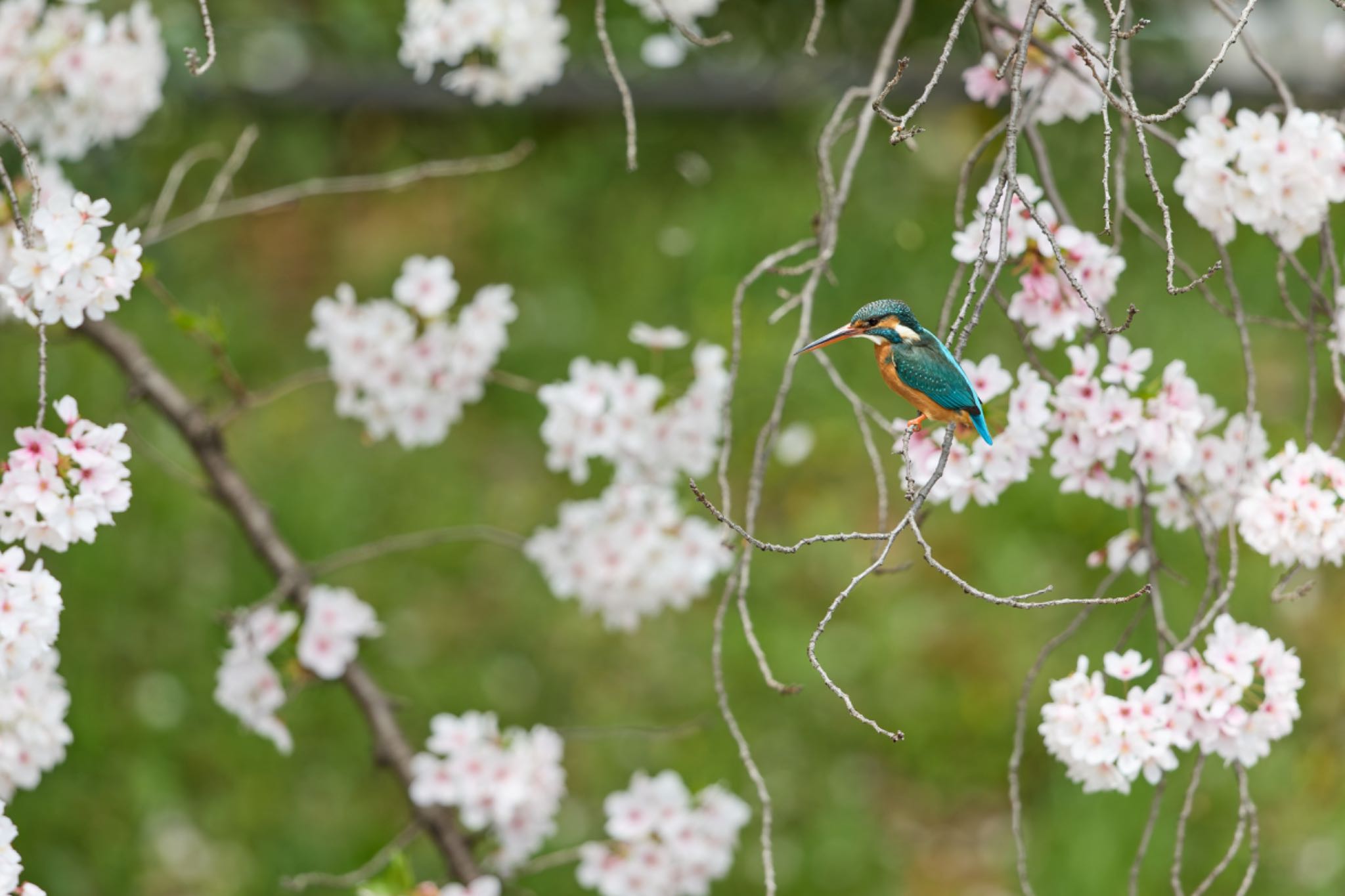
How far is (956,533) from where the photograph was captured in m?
3.91

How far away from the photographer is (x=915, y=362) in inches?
48.0

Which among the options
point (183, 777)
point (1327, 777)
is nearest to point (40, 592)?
point (183, 777)

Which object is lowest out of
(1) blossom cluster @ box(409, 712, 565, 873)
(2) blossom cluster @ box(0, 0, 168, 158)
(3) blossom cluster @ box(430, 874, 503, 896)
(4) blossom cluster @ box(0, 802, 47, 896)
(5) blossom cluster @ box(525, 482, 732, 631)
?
(3) blossom cluster @ box(430, 874, 503, 896)

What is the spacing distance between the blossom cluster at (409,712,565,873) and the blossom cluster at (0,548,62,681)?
36.4 inches

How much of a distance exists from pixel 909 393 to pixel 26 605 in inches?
38.7

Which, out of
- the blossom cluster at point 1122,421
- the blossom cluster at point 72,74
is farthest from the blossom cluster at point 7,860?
the blossom cluster at point 72,74

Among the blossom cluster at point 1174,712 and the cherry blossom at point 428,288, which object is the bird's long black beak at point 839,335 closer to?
the blossom cluster at point 1174,712

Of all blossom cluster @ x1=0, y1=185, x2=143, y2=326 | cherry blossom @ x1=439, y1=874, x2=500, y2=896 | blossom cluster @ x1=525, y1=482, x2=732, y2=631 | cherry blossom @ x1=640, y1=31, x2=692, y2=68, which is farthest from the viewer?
cherry blossom @ x1=640, y1=31, x2=692, y2=68

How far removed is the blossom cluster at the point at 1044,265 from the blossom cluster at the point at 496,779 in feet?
3.98

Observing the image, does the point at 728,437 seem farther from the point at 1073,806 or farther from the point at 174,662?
the point at 174,662

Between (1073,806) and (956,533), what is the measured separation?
93cm

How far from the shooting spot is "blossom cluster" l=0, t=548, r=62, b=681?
1559 millimetres

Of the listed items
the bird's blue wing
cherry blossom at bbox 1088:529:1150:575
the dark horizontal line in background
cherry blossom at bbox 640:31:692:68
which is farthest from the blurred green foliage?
the bird's blue wing

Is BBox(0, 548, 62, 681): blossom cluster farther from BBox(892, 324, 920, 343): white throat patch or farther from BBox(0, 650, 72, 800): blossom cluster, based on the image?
BBox(892, 324, 920, 343): white throat patch
